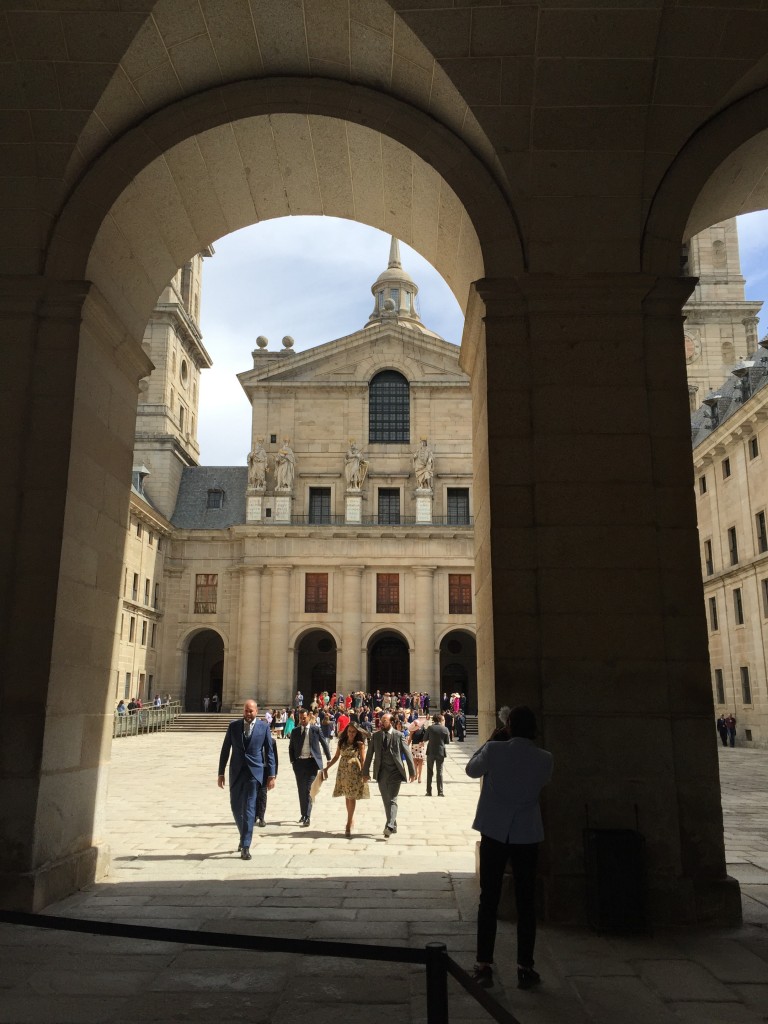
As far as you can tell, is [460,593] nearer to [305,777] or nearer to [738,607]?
[738,607]

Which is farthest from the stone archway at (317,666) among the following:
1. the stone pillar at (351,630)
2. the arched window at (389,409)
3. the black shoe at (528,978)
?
the black shoe at (528,978)

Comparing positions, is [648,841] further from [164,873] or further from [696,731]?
[164,873]

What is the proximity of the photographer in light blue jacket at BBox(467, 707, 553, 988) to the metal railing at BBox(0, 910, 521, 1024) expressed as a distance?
206 centimetres

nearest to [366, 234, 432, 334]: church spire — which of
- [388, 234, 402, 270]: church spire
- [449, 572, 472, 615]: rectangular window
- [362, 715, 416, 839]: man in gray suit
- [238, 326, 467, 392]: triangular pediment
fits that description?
[388, 234, 402, 270]: church spire

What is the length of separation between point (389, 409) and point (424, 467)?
4630mm

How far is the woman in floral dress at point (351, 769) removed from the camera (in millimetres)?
11773

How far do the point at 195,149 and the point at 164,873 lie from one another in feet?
24.9

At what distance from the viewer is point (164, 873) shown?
28.2 feet

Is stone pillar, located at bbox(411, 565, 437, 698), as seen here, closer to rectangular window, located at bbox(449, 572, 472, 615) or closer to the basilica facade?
the basilica facade

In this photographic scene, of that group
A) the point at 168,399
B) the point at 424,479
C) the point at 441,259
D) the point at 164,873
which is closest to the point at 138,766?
the point at 164,873

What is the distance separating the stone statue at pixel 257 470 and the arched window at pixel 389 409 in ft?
21.4

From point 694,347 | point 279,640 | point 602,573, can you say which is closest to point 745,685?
point 279,640

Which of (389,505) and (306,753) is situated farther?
(389,505)

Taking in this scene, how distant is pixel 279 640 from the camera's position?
45.9 m
